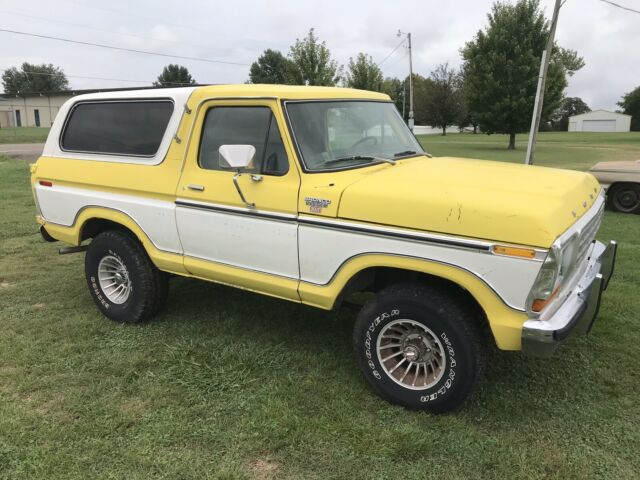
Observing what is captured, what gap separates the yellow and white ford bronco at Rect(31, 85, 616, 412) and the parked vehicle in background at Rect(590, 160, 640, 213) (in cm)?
595

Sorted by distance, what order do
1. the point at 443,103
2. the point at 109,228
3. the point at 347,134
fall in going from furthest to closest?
the point at 443,103
the point at 109,228
the point at 347,134

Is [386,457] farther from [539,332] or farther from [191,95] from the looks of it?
[191,95]

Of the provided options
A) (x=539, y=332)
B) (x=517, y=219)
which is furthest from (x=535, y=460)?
(x=517, y=219)

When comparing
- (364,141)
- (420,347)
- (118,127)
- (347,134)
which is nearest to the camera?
(420,347)

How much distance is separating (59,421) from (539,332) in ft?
9.45

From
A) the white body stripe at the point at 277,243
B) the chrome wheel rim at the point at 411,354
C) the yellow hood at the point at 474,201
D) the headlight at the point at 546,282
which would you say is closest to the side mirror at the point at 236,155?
the white body stripe at the point at 277,243

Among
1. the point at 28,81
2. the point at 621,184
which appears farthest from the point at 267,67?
the point at 621,184

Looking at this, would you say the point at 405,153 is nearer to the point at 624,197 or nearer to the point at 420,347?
the point at 420,347

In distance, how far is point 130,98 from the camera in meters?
4.33

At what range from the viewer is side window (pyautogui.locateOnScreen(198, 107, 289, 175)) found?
3.50m

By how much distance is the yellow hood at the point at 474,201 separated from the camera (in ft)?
8.82

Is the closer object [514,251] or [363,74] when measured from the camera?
[514,251]

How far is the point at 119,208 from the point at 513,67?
25.5m

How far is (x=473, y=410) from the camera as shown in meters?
3.28
